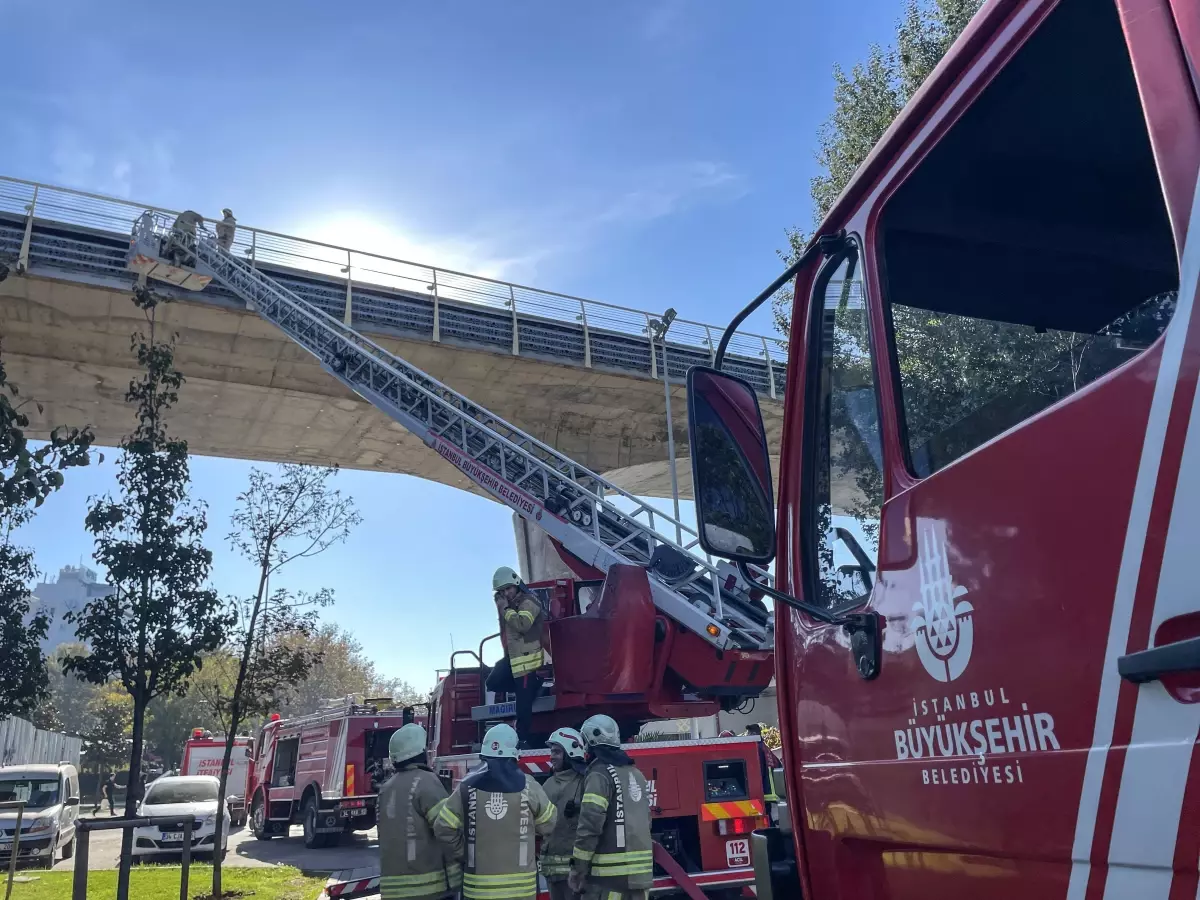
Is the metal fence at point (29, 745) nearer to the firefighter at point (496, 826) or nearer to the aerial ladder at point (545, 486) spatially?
the aerial ladder at point (545, 486)

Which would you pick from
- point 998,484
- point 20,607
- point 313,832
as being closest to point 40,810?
point 313,832

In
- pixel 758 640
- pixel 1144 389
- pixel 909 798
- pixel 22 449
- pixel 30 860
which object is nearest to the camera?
pixel 1144 389

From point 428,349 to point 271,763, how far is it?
29.2 feet

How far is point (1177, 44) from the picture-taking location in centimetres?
148

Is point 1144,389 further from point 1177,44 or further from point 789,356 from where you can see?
point 789,356

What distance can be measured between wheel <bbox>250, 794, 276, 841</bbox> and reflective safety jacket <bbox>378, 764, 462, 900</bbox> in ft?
47.0

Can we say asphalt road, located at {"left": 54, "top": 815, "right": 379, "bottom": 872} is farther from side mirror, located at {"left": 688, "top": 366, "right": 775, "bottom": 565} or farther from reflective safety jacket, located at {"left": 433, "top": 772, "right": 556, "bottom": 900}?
side mirror, located at {"left": 688, "top": 366, "right": 775, "bottom": 565}

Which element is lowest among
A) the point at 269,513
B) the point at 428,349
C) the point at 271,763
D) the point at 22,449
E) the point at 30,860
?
the point at 30,860

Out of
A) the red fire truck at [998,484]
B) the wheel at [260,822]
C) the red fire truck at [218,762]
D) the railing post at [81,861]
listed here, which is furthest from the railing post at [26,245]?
the red fire truck at [998,484]

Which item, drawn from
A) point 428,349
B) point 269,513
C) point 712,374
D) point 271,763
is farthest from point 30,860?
point 712,374

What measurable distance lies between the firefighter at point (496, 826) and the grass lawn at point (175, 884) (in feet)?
18.1

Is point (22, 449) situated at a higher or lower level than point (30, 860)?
higher

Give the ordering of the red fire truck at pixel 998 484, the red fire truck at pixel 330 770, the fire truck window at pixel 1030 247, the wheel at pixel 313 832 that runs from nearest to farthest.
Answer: the red fire truck at pixel 998 484
the fire truck window at pixel 1030 247
the red fire truck at pixel 330 770
the wheel at pixel 313 832

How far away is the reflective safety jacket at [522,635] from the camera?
8.04 meters
